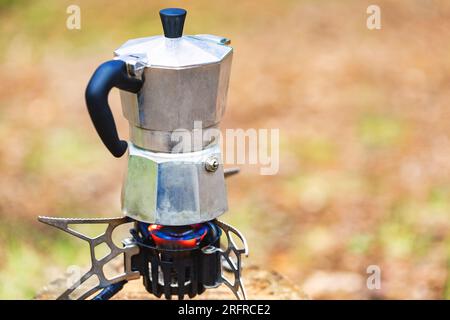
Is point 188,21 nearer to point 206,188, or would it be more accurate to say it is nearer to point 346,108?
point 346,108

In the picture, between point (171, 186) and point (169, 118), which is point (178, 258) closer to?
point (171, 186)

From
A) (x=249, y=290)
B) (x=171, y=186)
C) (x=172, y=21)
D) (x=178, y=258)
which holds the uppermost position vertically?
(x=172, y=21)

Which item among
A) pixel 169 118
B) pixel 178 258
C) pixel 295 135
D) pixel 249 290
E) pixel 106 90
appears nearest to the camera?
pixel 106 90

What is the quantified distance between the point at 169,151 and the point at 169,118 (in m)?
0.09

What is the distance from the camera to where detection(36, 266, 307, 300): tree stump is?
8.75 ft

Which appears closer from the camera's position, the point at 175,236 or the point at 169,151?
the point at 169,151

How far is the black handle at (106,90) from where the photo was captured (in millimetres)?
1848

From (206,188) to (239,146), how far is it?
2180mm

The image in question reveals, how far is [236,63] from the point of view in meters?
4.96

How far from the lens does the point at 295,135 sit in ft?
13.9

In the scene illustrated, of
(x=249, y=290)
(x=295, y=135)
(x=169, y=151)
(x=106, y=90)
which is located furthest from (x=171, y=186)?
(x=295, y=135)

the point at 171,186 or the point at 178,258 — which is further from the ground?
the point at 171,186

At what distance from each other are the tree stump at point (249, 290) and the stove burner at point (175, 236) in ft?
1.73

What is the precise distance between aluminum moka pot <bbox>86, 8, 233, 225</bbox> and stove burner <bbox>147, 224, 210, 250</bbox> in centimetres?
9
